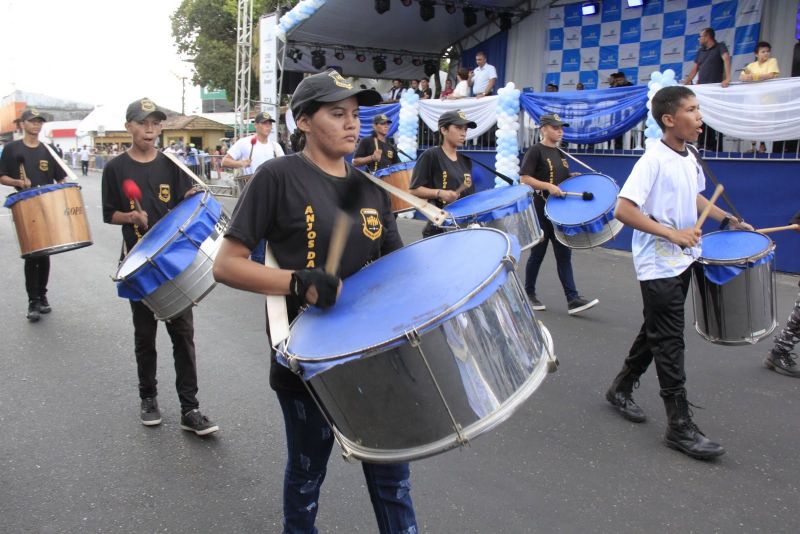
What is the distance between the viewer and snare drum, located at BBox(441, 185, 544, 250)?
4.96 m

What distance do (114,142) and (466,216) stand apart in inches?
2297

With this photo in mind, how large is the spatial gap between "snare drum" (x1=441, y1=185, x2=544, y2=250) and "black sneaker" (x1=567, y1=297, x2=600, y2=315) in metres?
1.25

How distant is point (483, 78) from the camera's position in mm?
15500

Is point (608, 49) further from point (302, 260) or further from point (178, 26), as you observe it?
point (178, 26)

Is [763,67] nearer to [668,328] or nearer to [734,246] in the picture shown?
[734,246]

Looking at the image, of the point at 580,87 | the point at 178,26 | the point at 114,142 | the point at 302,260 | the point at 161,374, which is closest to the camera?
the point at 302,260

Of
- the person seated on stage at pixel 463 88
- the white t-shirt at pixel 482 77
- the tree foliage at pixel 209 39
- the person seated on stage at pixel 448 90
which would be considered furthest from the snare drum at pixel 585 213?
the tree foliage at pixel 209 39

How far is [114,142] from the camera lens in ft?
186

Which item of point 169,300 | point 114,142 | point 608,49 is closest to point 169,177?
point 169,300

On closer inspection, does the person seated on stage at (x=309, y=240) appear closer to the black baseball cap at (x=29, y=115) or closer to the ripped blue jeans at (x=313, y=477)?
the ripped blue jeans at (x=313, y=477)

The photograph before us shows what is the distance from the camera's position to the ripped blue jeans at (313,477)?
2.21 m

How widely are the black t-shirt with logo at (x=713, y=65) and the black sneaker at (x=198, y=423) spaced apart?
10.6m

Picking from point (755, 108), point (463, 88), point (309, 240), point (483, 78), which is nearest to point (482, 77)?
point (483, 78)

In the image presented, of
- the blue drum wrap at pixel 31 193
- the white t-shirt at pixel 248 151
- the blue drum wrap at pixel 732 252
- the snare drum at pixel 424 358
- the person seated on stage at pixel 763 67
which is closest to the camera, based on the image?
the snare drum at pixel 424 358
